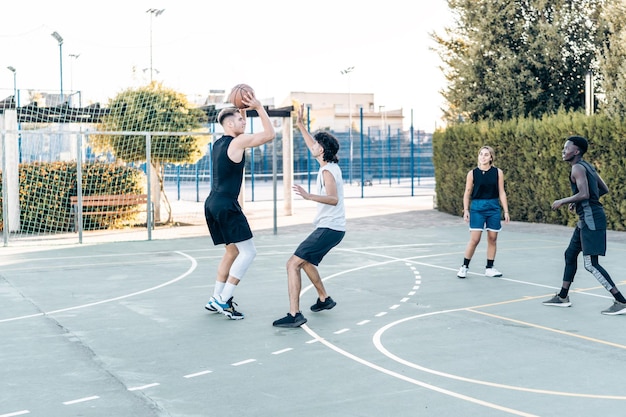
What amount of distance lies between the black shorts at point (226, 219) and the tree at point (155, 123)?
1134 cm

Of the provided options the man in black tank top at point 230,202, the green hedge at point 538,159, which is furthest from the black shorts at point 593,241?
the green hedge at point 538,159

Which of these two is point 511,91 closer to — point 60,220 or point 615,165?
point 615,165

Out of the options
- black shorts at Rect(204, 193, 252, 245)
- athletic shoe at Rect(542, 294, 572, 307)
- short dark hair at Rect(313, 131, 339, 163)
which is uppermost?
short dark hair at Rect(313, 131, 339, 163)

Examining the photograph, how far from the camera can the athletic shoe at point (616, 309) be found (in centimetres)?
768

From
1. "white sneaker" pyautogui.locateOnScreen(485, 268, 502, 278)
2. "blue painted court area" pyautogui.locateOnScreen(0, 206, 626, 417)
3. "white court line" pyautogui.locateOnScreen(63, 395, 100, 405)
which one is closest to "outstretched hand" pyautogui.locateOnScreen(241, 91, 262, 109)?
"blue painted court area" pyautogui.locateOnScreen(0, 206, 626, 417)

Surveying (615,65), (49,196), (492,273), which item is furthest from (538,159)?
(49,196)

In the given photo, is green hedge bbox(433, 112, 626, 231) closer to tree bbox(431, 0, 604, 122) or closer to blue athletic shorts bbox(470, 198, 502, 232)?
tree bbox(431, 0, 604, 122)

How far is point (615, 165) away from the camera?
16156 millimetres

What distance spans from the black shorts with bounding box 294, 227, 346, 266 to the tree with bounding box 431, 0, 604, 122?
45.2ft

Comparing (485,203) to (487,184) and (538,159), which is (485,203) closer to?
(487,184)

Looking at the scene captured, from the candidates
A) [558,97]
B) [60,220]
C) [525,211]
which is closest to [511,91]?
[558,97]

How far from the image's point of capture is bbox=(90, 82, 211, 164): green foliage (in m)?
18.8

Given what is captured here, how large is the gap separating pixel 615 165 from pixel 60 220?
12.3 metres

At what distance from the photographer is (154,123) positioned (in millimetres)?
18719
